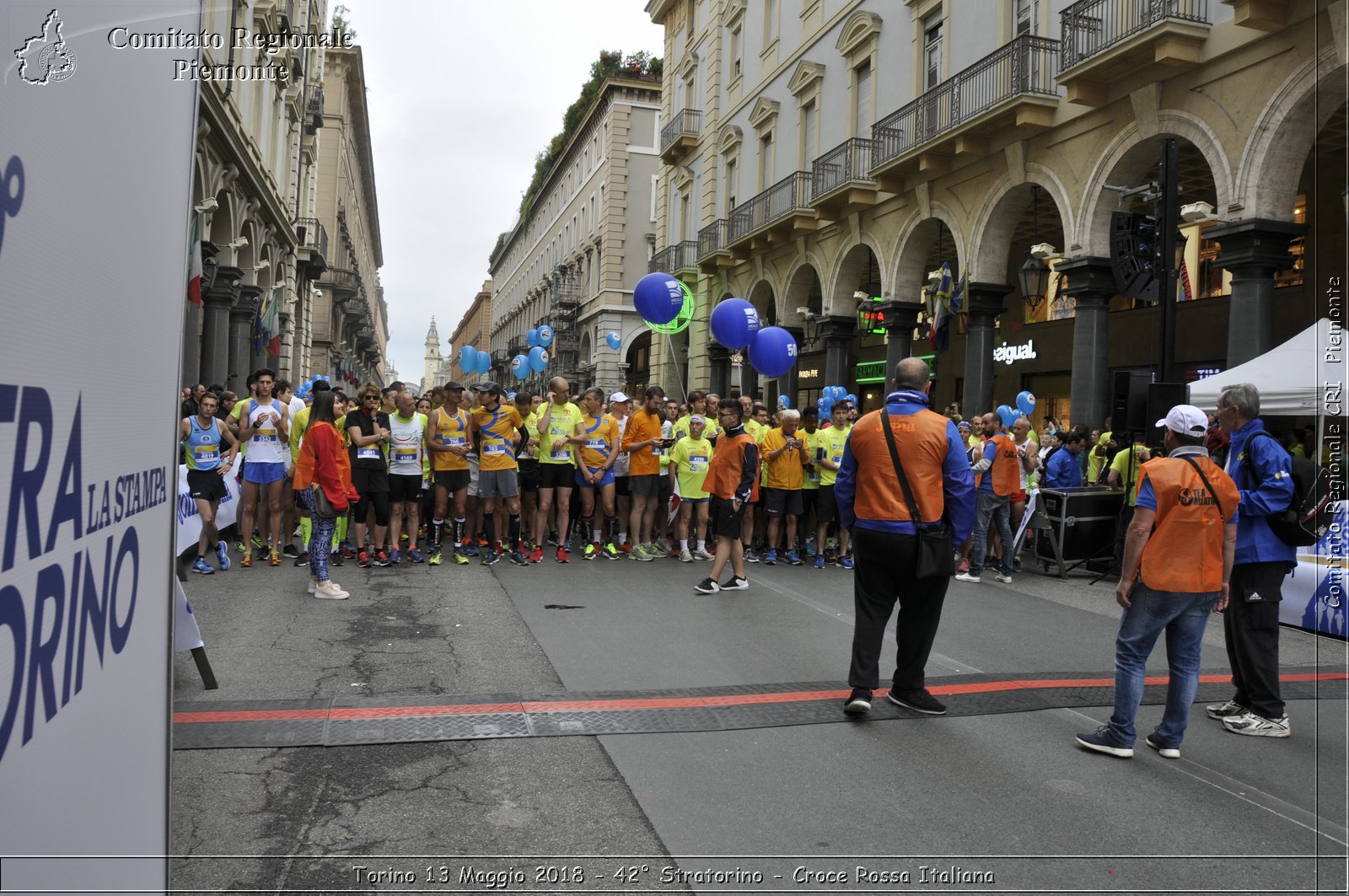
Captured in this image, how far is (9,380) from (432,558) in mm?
9813

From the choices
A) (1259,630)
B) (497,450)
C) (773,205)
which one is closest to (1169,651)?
(1259,630)

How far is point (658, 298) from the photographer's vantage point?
1641 cm

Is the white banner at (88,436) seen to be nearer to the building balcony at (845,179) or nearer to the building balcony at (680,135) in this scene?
the building balcony at (845,179)

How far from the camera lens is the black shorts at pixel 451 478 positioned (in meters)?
11.0

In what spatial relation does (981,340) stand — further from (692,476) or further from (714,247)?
(714,247)

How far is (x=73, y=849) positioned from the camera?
132cm

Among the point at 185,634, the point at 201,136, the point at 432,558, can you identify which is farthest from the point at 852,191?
the point at 185,634

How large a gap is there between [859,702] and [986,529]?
6987mm

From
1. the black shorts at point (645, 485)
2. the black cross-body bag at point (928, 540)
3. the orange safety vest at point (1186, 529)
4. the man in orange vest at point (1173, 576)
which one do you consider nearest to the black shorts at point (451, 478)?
the black shorts at point (645, 485)

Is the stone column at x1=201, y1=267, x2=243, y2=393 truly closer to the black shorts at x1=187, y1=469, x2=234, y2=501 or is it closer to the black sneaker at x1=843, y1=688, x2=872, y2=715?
the black shorts at x1=187, y1=469, x2=234, y2=501

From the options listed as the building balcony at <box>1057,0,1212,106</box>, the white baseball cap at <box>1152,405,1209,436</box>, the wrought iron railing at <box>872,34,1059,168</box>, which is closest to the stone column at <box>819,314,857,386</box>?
the wrought iron railing at <box>872,34,1059,168</box>

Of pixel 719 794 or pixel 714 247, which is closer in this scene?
pixel 719 794

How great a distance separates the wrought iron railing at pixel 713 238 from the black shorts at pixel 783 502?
1890 cm

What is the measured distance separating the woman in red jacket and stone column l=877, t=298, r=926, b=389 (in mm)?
15329
